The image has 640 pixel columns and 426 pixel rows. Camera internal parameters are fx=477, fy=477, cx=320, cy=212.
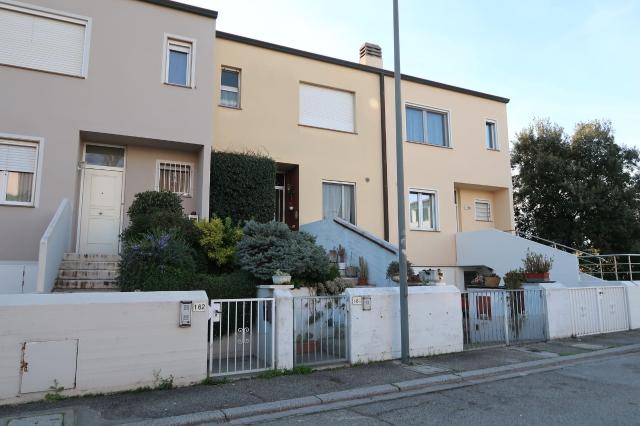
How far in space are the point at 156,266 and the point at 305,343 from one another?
3048 millimetres

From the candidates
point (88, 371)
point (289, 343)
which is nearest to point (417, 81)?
point (289, 343)

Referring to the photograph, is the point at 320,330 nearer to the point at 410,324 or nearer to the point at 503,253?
the point at 410,324

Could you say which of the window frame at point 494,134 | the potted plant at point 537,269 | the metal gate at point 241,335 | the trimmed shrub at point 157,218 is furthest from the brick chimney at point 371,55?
the metal gate at point 241,335

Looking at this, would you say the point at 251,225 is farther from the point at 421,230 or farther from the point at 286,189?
the point at 421,230

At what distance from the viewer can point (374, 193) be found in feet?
51.8

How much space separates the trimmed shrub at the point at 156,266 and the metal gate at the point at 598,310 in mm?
8827

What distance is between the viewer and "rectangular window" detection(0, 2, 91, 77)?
34.6 ft

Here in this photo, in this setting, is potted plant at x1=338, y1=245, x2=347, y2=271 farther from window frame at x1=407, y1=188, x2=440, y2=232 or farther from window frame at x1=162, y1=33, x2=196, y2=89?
window frame at x1=162, y1=33, x2=196, y2=89

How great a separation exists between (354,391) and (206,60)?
30.4ft

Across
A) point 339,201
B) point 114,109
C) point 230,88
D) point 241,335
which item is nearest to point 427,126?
point 339,201

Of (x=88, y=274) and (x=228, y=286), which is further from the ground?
(x=88, y=274)

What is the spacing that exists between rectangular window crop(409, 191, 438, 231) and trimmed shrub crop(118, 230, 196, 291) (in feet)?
31.1

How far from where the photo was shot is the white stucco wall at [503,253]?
44.9 ft

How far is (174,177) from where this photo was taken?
41.5 feet
